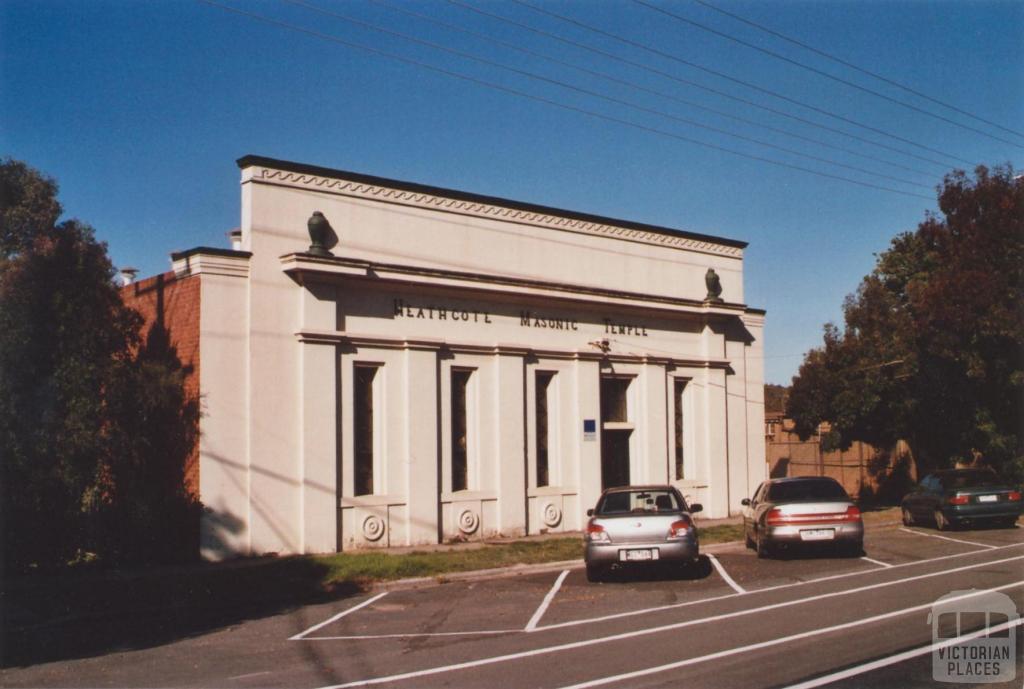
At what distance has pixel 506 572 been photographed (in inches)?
634

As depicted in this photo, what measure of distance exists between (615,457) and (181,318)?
1065 cm

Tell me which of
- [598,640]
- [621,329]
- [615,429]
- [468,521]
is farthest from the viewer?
[621,329]

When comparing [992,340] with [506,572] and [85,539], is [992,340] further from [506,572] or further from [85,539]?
[85,539]

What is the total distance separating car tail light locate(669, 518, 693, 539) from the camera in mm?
14148

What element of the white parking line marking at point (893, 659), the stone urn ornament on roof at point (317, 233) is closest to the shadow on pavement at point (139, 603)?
the stone urn ornament on roof at point (317, 233)

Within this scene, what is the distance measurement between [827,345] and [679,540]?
16.6 meters

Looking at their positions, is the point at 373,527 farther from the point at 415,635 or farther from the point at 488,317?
the point at 415,635

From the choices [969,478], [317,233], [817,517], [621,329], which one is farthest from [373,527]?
[969,478]

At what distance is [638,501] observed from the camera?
15.1m

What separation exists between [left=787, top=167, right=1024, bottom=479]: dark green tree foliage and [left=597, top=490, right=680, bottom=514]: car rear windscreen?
12.8 metres

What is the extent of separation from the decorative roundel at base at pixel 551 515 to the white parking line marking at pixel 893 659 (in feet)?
40.3

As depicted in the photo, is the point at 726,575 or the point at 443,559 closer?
the point at 726,575

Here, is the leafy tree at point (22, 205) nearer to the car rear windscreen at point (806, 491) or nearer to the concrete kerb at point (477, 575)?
the concrete kerb at point (477, 575)

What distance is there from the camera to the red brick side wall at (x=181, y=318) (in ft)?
54.5
